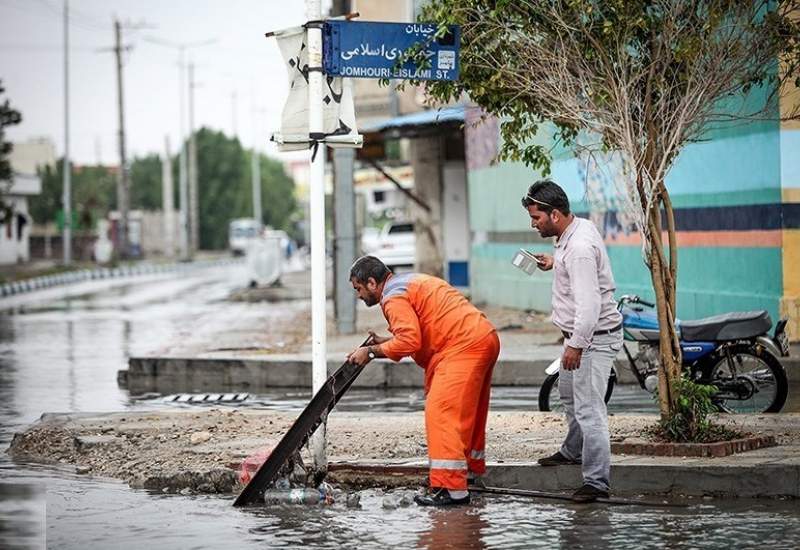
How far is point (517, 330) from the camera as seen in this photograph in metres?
22.0

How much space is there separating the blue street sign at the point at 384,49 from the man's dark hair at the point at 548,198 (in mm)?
1407

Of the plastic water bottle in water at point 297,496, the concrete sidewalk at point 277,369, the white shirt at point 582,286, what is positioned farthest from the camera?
the concrete sidewalk at point 277,369

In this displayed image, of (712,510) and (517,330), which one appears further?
(517,330)

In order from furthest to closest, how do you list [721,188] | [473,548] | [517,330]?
[517,330]
[721,188]
[473,548]

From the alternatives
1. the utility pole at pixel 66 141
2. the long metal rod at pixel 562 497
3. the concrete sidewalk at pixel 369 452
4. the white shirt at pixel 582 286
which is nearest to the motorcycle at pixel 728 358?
the concrete sidewalk at pixel 369 452

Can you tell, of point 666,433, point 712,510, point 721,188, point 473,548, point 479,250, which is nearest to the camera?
point 473,548

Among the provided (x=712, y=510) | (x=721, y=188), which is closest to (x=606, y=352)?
(x=712, y=510)

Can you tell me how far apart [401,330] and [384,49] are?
83.6 inches

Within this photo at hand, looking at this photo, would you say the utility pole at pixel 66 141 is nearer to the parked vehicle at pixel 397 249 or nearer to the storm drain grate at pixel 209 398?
the parked vehicle at pixel 397 249

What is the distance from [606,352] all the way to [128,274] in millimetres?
56187

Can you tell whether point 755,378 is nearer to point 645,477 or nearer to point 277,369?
point 645,477

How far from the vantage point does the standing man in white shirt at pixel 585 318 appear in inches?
349

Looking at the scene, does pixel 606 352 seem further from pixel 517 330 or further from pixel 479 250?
pixel 479 250

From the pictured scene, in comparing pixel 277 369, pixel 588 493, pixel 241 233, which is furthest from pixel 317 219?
pixel 241 233
